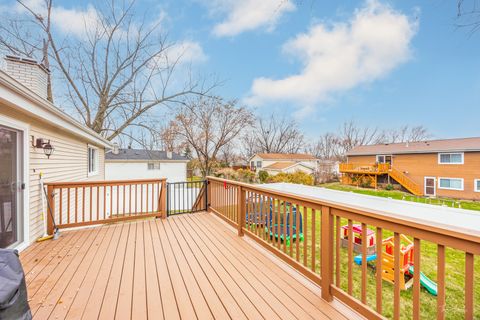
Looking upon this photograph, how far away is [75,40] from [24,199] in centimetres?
980

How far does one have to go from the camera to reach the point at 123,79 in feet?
38.3

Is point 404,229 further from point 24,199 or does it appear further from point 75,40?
point 75,40

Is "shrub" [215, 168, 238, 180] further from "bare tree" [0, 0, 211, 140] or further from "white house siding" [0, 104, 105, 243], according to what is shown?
"white house siding" [0, 104, 105, 243]

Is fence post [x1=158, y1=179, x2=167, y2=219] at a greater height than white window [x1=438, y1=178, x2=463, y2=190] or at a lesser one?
greater

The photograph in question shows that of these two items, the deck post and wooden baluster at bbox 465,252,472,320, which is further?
the deck post

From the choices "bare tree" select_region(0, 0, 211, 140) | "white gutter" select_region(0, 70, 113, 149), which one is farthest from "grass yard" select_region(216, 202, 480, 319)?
"bare tree" select_region(0, 0, 211, 140)

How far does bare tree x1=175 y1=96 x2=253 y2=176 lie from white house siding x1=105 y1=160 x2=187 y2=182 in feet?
13.3

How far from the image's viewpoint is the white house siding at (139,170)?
1950 cm

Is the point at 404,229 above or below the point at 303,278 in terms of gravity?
above

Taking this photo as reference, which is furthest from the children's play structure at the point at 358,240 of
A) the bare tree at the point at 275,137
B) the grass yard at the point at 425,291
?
the bare tree at the point at 275,137

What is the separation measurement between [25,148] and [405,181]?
22630 millimetres

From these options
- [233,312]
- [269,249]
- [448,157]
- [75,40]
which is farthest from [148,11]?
[448,157]

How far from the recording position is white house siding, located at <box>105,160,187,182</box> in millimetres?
19500

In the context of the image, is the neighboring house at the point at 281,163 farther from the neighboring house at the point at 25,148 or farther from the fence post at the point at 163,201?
the neighboring house at the point at 25,148
